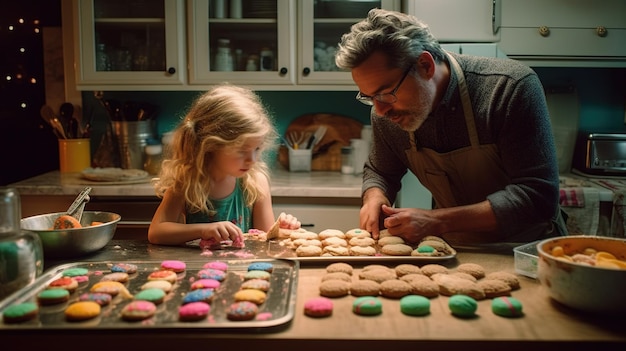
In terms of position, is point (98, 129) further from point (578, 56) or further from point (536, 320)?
point (536, 320)

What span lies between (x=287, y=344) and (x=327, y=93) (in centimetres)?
247

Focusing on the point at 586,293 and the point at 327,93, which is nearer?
the point at 586,293

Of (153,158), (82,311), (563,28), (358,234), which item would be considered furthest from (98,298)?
(563,28)

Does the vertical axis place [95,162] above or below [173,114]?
below

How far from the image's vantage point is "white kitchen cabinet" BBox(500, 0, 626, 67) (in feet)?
9.25

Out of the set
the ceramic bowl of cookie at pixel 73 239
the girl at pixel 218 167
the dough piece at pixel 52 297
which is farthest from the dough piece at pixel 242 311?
the girl at pixel 218 167

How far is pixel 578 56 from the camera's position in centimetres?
285

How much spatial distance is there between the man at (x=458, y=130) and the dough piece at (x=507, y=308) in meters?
0.52

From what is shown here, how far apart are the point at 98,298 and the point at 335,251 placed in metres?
0.59

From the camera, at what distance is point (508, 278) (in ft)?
4.16

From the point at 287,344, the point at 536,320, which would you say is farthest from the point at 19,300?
the point at 536,320

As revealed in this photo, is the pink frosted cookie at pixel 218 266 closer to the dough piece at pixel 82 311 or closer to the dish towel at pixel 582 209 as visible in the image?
the dough piece at pixel 82 311

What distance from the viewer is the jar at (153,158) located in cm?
315

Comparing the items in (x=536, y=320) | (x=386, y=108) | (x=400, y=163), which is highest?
(x=386, y=108)
